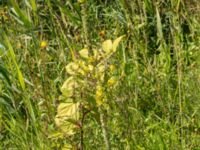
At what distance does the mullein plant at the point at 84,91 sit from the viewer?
56.5 inches

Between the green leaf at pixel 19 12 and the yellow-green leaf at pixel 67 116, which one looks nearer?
the green leaf at pixel 19 12

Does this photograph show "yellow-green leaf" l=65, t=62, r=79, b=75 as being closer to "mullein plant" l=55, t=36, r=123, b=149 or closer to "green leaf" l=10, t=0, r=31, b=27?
"mullein plant" l=55, t=36, r=123, b=149

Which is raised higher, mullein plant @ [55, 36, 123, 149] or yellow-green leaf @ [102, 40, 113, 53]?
yellow-green leaf @ [102, 40, 113, 53]

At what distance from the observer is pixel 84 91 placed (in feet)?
4.76

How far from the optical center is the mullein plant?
1.43m

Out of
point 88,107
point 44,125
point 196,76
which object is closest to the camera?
point 88,107

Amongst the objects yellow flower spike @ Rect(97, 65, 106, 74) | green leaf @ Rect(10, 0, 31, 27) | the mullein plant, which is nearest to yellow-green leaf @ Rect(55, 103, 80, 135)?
the mullein plant

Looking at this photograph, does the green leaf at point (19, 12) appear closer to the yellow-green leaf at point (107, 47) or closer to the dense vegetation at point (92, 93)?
the dense vegetation at point (92, 93)

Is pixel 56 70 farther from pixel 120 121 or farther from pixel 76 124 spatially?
pixel 76 124

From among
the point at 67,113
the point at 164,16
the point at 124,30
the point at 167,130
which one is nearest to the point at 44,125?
the point at 67,113

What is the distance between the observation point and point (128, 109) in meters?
1.81

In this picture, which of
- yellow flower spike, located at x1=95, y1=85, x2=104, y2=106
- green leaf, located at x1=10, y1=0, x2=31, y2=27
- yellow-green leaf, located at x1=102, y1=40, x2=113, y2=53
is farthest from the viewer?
yellow-green leaf, located at x1=102, y1=40, x2=113, y2=53

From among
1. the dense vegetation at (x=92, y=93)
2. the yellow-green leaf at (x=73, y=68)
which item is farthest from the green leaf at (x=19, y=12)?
the yellow-green leaf at (x=73, y=68)

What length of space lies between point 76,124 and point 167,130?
21.1 inches
